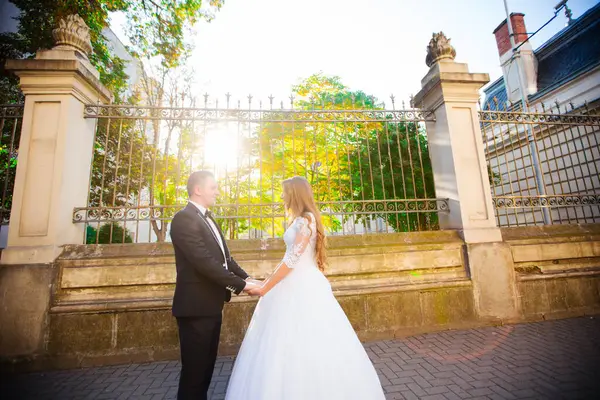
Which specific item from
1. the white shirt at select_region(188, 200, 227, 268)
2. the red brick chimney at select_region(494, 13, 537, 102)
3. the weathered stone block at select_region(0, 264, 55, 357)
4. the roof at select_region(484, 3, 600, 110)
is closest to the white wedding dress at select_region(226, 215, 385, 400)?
the white shirt at select_region(188, 200, 227, 268)

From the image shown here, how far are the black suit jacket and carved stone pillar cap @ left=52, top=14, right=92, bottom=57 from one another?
15.1 ft

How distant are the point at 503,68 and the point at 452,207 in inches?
631

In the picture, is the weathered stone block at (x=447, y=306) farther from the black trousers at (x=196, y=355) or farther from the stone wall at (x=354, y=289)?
the black trousers at (x=196, y=355)

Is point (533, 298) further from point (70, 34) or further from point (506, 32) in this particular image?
point (506, 32)

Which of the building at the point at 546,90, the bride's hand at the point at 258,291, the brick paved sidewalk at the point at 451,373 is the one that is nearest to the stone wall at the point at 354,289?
the brick paved sidewalk at the point at 451,373

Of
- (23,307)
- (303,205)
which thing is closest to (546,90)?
(303,205)

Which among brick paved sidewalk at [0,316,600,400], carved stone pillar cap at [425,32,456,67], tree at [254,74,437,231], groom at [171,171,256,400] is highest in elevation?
carved stone pillar cap at [425,32,456,67]

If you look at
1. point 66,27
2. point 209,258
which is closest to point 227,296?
point 209,258

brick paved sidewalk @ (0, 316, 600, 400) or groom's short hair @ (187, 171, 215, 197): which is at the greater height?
groom's short hair @ (187, 171, 215, 197)

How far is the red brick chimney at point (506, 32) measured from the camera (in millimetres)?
15203

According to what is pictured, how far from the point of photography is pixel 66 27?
479cm

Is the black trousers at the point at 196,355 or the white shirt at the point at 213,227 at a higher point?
the white shirt at the point at 213,227

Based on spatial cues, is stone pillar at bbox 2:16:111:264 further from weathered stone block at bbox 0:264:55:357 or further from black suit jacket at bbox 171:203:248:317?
black suit jacket at bbox 171:203:248:317

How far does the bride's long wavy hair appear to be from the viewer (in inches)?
107
